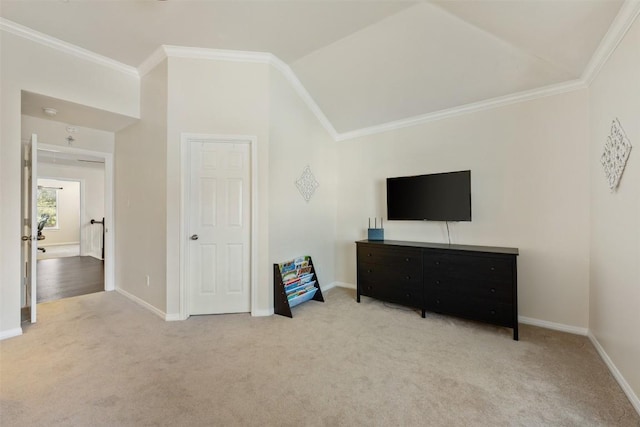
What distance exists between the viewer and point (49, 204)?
888cm

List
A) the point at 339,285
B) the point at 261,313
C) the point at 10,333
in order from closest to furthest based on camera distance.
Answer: the point at 10,333
the point at 261,313
the point at 339,285

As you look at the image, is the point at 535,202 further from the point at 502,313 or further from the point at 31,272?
the point at 31,272

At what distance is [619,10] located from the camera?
1749mm

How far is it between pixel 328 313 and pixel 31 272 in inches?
135

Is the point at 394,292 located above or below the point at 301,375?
above

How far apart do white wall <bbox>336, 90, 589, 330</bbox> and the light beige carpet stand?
492 mm

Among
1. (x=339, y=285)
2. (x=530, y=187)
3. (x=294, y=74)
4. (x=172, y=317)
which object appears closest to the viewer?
(x=530, y=187)

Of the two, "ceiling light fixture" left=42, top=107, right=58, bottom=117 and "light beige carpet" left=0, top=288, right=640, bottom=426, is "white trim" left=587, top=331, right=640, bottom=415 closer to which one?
"light beige carpet" left=0, top=288, right=640, bottom=426

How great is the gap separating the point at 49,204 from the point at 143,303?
8.99 m

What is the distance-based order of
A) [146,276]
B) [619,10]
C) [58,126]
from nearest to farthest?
[619,10]
[146,276]
[58,126]

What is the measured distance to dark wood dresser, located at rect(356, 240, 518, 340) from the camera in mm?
2516

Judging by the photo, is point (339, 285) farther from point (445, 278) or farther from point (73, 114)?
point (73, 114)

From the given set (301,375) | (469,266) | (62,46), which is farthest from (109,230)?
(469,266)

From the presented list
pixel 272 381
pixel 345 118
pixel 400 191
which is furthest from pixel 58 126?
pixel 400 191
